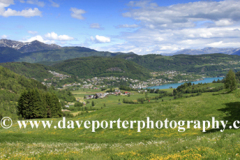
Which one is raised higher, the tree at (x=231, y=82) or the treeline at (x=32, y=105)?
the tree at (x=231, y=82)

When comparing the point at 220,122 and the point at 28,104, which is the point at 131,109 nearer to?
the point at 220,122

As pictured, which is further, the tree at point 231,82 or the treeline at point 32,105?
the treeline at point 32,105

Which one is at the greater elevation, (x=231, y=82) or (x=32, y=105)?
(x=231, y=82)

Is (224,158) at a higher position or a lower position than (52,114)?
higher

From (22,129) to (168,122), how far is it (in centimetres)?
3738

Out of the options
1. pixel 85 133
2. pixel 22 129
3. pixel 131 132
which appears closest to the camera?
pixel 131 132

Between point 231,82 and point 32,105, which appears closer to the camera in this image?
point 231,82

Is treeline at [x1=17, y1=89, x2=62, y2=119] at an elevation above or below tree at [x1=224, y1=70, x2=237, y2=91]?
below

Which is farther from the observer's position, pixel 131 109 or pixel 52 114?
pixel 52 114

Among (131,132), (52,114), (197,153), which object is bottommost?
(52,114)

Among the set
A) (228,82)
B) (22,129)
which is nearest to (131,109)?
(22,129)

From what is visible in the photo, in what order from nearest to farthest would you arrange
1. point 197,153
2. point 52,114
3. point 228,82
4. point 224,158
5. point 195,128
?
point 224,158, point 197,153, point 195,128, point 228,82, point 52,114

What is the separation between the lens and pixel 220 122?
33.5m

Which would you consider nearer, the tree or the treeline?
the tree
